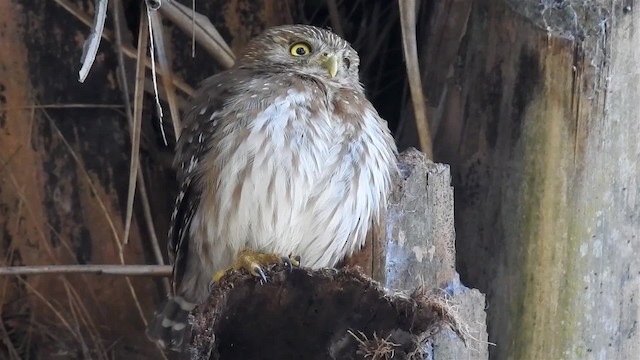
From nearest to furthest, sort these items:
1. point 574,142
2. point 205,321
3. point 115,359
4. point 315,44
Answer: point 205,321 < point 574,142 < point 315,44 < point 115,359

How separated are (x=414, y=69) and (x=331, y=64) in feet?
0.95

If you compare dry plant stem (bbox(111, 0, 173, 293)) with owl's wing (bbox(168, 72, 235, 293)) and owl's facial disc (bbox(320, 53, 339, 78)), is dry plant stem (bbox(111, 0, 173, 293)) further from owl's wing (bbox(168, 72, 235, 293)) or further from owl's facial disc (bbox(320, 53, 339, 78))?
owl's facial disc (bbox(320, 53, 339, 78))

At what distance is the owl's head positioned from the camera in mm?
3221

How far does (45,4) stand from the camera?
342 cm

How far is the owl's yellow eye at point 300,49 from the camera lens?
3.26 metres

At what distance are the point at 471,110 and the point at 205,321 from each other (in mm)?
1221

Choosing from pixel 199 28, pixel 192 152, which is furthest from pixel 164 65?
pixel 192 152

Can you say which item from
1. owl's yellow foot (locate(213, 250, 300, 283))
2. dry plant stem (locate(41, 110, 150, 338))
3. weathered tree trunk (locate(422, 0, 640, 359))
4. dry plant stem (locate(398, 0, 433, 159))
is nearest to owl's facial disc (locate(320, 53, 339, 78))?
dry plant stem (locate(398, 0, 433, 159))

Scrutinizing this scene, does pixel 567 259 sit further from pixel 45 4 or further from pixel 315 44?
pixel 45 4

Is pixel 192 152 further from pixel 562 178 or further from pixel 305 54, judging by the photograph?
pixel 562 178

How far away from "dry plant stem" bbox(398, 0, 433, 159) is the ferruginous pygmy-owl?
0.11 m

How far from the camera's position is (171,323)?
A: 3.23m

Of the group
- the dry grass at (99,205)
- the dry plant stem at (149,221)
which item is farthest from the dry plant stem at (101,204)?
the dry plant stem at (149,221)

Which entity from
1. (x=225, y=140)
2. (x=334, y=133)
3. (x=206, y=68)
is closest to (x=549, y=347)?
(x=334, y=133)
